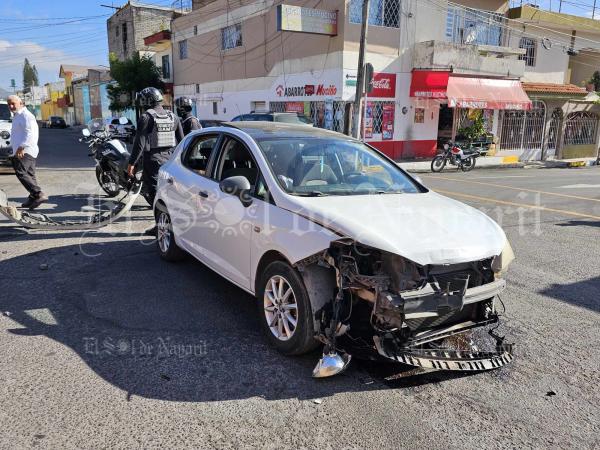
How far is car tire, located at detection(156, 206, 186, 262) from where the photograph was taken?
18.8 feet

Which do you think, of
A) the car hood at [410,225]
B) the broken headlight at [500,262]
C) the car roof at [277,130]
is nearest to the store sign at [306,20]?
the car roof at [277,130]

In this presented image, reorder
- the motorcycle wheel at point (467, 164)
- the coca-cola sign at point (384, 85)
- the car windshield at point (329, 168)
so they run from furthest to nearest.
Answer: the coca-cola sign at point (384, 85) < the motorcycle wheel at point (467, 164) < the car windshield at point (329, 168)

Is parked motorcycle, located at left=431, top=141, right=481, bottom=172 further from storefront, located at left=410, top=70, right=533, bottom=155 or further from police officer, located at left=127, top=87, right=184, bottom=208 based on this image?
police officer, located at left=127, top=87, right=184, bottom=208

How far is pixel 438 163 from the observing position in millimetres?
17812

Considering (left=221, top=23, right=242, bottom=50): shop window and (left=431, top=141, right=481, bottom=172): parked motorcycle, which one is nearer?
(left=431, top=141, right=481, bottom=172): parked motorcycle

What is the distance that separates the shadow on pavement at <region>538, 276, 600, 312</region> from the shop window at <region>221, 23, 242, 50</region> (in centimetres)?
2316

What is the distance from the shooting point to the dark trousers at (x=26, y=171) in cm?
776

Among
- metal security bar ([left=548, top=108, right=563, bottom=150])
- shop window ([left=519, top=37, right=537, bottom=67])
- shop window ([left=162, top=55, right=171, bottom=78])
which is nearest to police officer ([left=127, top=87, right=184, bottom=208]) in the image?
shop window ([left=519, top=37, right=537, bottom=67])

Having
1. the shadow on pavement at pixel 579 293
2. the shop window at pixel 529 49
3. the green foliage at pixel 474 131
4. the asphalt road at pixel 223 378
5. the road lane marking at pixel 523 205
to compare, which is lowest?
the road lane marking at pixel 523 205

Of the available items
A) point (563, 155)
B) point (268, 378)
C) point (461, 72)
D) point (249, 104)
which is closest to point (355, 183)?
point (268, 378)

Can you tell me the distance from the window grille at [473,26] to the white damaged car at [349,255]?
1912cm

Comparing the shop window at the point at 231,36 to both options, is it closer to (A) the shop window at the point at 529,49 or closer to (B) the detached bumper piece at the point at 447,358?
(A) the shop window at the point at 529,49

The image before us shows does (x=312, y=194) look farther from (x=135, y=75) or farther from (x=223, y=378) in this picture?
(x=135, y=75)

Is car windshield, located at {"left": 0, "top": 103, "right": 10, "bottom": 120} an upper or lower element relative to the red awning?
lower
